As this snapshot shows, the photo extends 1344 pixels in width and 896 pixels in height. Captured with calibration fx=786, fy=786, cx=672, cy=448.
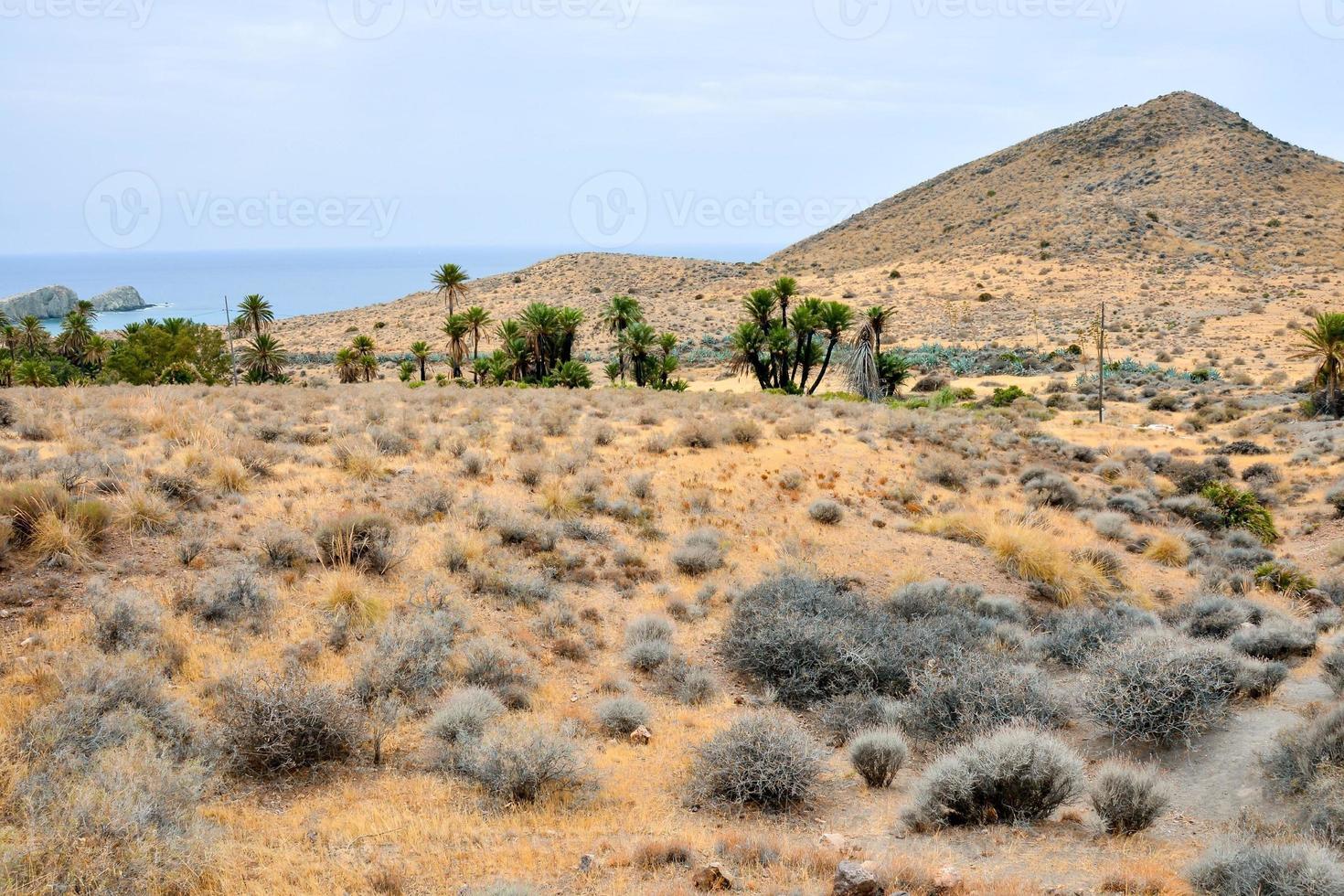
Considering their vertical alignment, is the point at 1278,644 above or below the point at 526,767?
below

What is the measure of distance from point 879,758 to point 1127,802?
242 centimetres

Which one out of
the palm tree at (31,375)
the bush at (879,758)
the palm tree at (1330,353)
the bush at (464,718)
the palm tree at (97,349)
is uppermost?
the palm tree at (97,349)

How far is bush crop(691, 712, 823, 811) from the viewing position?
320 inches

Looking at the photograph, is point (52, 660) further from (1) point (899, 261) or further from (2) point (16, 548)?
(1) point (899, 261)

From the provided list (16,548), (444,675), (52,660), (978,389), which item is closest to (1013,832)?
(444,675)

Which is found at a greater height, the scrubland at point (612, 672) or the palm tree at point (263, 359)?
the palm tree at point (263, 359)

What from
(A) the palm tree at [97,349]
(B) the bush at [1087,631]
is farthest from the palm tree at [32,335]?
(B) the bush at [1087,631]

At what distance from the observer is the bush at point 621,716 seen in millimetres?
9867

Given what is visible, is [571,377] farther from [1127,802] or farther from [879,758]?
[1127,802]

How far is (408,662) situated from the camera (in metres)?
10.1

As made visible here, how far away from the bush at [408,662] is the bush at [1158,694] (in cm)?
837

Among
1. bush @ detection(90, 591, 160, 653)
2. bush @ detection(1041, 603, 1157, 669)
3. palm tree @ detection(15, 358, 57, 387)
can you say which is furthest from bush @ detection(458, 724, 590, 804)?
palm tree @ detection(15, 358, 57, 387)

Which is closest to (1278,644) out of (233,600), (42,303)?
(233,600)

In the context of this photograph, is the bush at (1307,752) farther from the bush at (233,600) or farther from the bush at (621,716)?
the bush at (233,600)
